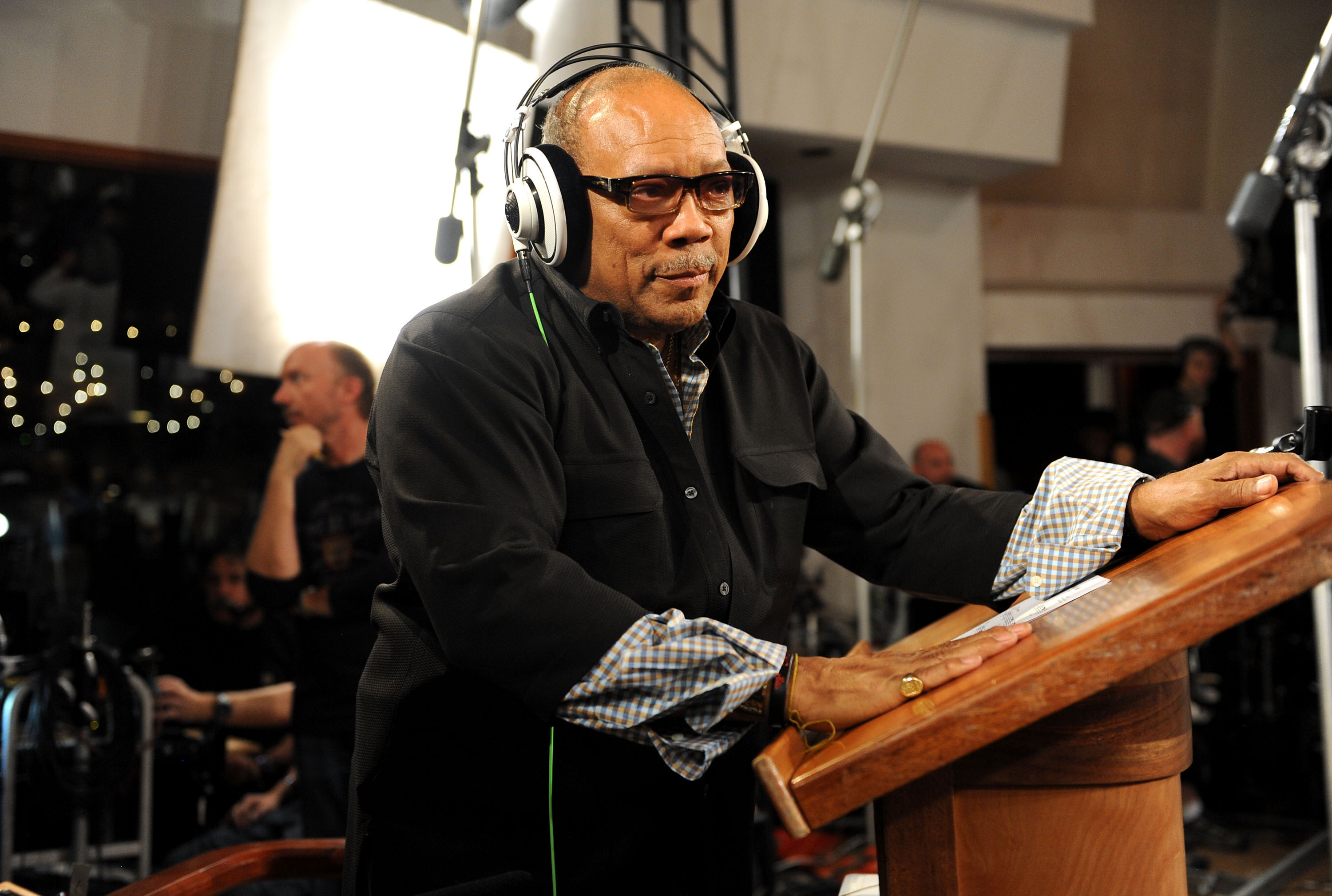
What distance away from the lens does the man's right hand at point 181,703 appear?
349cm

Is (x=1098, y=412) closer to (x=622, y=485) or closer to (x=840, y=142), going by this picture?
(x=840, y=142)

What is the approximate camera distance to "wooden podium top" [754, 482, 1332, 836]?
2.67 ft

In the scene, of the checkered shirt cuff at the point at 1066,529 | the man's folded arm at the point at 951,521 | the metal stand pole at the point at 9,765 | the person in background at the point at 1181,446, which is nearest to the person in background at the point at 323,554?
the metal stand pole at the point at 9,765

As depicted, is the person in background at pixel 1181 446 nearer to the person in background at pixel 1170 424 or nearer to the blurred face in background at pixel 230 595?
the person in background at pixel 1170 424

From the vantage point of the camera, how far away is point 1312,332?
7.71ft

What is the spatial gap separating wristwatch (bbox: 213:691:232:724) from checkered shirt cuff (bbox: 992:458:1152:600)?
2.91m

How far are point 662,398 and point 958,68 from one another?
17.4 ft

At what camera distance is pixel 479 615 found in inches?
42.4

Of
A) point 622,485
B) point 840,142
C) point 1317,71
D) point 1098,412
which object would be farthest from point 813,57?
point 622,485

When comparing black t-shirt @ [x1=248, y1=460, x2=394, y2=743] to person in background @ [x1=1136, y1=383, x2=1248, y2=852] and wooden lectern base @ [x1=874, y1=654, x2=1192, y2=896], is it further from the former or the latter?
person in background @ [x1=1136, y1=383, x2=1248, y2=852]

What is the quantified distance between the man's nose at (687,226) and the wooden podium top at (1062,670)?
669 millimetres

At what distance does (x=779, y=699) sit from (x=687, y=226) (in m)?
0.59

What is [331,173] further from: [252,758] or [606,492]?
[606,492]

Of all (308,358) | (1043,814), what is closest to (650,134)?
(1043,814)
